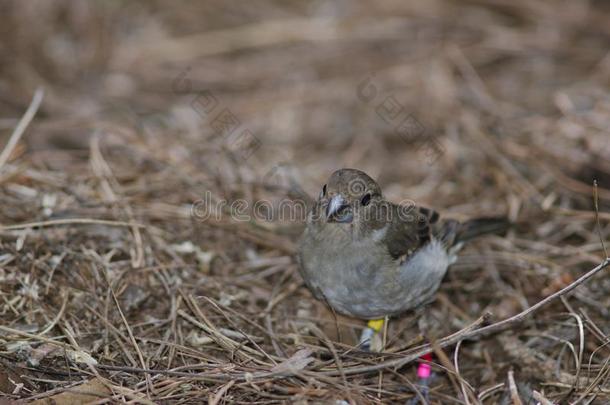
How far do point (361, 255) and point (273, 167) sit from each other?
186cm

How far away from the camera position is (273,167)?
560 cm

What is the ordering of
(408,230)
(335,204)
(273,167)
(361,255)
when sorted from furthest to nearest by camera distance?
1. (273,167)
2. (408,230)
3. (361,255)
4. (335,204)

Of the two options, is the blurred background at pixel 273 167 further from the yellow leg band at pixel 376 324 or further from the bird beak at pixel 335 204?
the bird beak at pixel 335 204

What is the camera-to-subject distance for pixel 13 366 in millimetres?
3424

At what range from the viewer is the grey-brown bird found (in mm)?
3849

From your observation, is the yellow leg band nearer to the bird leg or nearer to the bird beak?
the bird leg

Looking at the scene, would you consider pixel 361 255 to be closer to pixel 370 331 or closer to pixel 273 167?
pixel 370 331

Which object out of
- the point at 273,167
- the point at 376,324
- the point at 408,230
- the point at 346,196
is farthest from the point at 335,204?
the point at 273,167

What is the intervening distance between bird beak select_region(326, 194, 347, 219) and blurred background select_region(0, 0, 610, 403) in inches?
30.6

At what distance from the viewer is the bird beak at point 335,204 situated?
3.77 meters

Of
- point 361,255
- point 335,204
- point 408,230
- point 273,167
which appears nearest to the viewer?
point 335,204

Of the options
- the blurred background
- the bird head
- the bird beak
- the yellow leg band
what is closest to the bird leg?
the yellow leg band

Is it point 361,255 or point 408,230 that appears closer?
point 361,255

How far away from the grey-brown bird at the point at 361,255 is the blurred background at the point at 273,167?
323 millimetres
